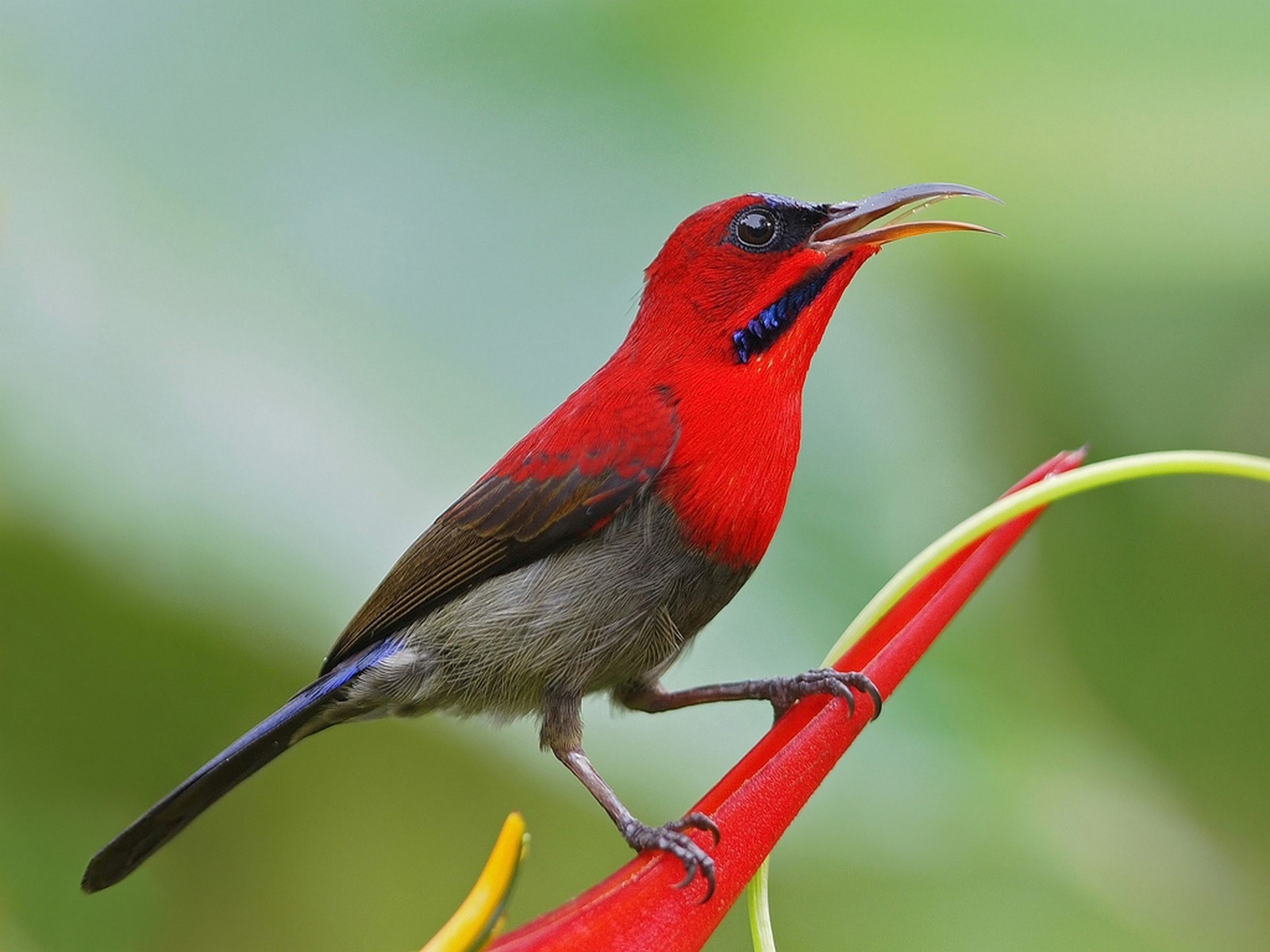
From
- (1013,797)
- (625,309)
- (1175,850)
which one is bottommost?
(1175,850)

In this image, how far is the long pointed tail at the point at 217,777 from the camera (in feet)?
2.58

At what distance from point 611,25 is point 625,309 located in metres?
0.48

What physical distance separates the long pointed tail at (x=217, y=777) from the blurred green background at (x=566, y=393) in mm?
198

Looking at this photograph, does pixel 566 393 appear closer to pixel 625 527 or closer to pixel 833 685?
pixel 625 527

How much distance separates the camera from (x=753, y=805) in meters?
0.61

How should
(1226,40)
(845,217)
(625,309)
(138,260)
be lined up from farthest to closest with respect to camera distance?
(1226,40) → (138,260) → (625,309) → (845,217)

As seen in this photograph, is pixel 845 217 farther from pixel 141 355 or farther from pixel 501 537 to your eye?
pixel 141 355

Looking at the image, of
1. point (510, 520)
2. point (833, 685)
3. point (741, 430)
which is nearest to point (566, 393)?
point (510, 520)

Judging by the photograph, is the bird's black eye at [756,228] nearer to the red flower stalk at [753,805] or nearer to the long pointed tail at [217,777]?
the red flower stalk at [753,805]

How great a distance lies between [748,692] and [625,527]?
0.59ft

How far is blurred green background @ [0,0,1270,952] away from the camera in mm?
1179

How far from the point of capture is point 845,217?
822 mm

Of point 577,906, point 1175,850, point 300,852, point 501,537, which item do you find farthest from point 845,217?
point 300,852

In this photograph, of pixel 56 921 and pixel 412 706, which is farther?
pixel 56 921
